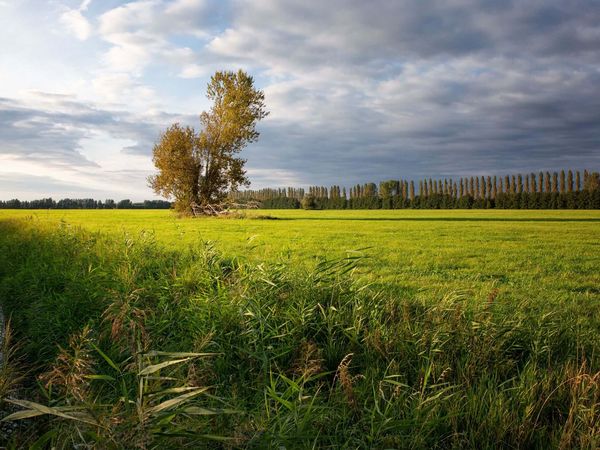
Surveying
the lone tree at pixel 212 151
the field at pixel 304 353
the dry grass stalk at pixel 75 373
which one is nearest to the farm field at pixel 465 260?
the field at pixel 304 353

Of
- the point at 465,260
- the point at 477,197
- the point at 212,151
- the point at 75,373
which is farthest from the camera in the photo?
the point at 477,197

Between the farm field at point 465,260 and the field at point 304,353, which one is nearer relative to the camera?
the field at point 304,353

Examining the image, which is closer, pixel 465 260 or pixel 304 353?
pixel 304 353

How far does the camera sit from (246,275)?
5.60m

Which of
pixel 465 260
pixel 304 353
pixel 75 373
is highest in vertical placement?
pixel 75 373

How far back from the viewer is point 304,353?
4148mm

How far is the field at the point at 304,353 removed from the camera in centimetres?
285

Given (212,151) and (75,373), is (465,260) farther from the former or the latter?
(212,151)

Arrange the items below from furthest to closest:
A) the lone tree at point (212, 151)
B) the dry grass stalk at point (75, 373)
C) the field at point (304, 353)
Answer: the lone tree at point (212, 151)
the field at point (304, 353)
the dry grass stalk at point (75, 373)

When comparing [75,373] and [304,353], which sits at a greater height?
[75,373]

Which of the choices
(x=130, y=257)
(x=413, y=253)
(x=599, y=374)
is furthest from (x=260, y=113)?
(x=599, y=374)

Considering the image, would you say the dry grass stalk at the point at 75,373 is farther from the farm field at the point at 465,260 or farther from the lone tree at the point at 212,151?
the lone tree at the point at 212,151

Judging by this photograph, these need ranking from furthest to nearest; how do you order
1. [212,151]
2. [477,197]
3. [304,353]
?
1. [477,197]
2. [212,151]
3. [304,353]

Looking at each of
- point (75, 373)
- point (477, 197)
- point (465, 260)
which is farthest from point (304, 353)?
point (477, 197)
